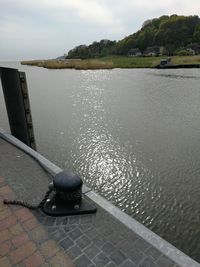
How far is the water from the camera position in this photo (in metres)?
4.54

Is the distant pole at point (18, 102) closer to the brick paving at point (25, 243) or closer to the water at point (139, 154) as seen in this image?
the water at point (139, 154)

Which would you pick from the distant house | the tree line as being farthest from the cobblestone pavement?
the distant house

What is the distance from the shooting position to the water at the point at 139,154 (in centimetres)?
454

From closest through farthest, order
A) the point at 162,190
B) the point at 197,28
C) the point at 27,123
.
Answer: the point at 162,190 → the point at 27,123 → the point at 197,28

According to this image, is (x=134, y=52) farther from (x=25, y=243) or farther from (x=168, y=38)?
(x=25, y=243)

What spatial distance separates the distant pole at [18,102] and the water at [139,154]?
1.24 m

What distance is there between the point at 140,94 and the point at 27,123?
494 inches

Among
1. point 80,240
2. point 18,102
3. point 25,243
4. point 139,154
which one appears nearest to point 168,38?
point 139,154

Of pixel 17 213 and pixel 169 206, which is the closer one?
pixel 17 213

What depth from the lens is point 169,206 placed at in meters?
4.75

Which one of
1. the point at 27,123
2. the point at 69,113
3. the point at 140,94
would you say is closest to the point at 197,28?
the point at 140,94

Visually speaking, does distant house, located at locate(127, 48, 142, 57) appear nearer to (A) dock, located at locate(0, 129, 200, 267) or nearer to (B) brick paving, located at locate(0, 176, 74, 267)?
(A) dock, located at locate(0, 129, 200, 267)

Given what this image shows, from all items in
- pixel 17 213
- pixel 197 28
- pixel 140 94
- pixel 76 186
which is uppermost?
pixel 197 28

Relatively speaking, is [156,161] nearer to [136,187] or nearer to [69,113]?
[136,187]
